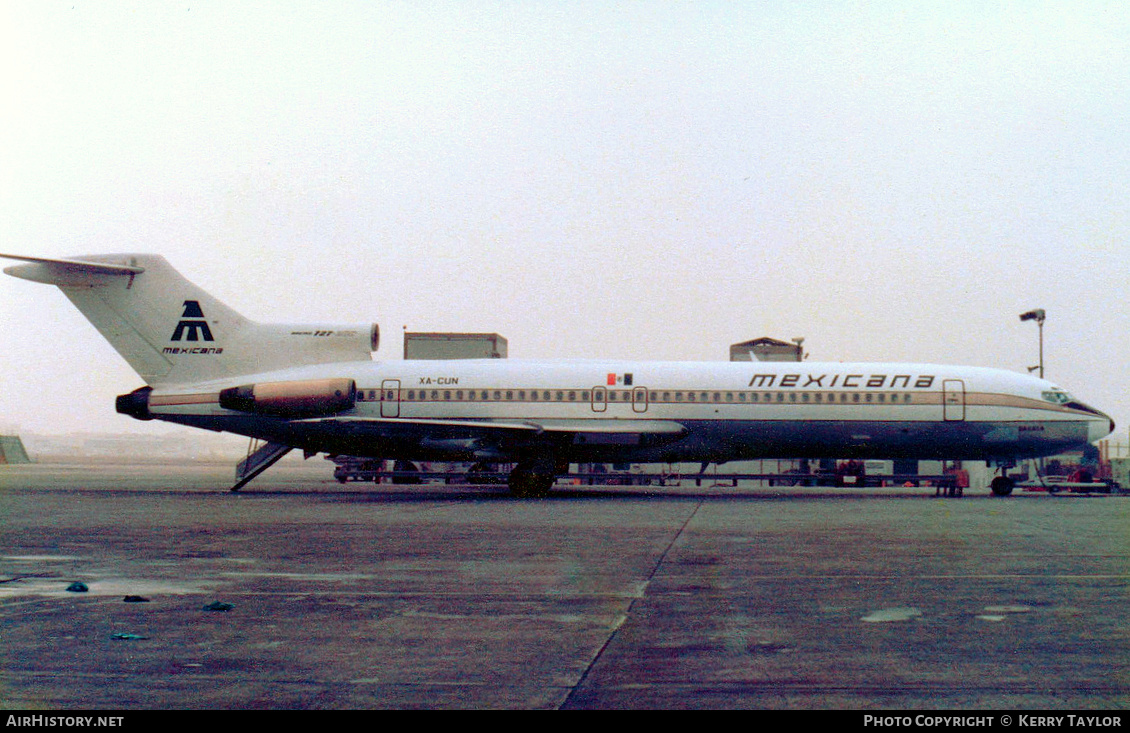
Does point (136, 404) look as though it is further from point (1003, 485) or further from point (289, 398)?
point (1003, 485)

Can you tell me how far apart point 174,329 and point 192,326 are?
0.49m

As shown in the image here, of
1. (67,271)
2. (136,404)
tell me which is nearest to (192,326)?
(136,404)

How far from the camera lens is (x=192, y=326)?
26.5 meters

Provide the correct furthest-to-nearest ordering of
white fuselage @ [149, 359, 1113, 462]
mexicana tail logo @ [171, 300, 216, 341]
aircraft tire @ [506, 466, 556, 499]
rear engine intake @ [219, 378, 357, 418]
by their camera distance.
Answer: mexicana tail logo @ [171, 300, 216, 341] → aircraft tire @ [506, 466, 556, 499] → rear engine intake @ [219, 378, 357, 418] → white fuselage @ [149, 359, 1113, 462]

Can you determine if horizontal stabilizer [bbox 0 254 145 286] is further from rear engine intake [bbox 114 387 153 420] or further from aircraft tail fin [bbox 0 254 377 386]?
rear engine intake [bbox 114 387 153 420]

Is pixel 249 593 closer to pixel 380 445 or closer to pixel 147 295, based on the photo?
pixel 380 445

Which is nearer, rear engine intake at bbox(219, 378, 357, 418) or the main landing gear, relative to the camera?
rear engine intake at bbox(219, 378, 357, 418)

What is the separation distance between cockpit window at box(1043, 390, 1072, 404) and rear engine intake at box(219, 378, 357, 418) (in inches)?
768

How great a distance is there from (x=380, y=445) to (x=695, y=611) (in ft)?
63.9

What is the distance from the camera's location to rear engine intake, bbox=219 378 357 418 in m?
25.3

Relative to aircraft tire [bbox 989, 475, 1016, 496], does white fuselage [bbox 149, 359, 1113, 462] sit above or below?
above

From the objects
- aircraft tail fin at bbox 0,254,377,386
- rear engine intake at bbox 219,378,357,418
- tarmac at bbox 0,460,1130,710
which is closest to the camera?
tarmac at bbox 0,460,1130,710

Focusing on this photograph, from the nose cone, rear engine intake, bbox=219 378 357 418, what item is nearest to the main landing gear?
rear engine intake, bbox=219 378 357 418

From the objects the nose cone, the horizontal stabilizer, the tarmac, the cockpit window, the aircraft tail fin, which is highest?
the horizontal stabilizer
